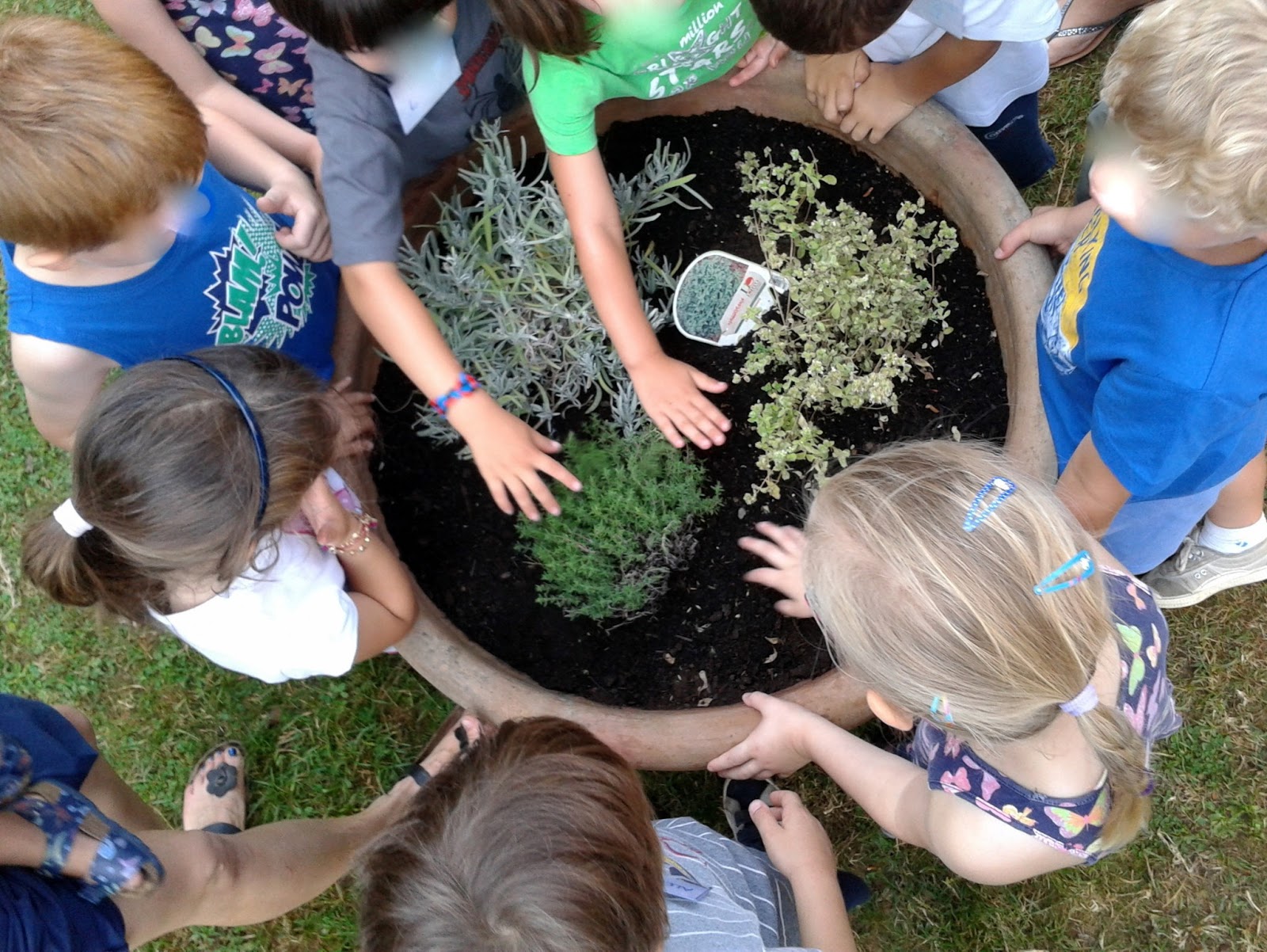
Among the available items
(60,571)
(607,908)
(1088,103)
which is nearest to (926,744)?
(607,908)

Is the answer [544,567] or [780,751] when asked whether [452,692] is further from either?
[780,751]

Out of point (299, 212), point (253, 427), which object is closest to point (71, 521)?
point (253, 427)

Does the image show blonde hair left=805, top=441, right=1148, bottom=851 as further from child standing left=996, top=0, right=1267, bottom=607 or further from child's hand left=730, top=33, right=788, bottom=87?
child's hand left=730, top=33, right=788, bottom=87

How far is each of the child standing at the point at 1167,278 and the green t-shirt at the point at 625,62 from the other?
2.16 feet

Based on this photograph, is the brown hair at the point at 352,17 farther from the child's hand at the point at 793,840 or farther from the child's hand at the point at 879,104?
the child's hand at the point at 793,840

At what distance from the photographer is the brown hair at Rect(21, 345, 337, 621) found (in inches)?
48.9

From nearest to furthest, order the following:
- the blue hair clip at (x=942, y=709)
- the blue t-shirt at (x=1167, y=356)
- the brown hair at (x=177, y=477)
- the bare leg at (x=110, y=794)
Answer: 1. the blue hair clip at (x=942, y=709)
2. the blue t-shirt at (x=1167, y=356)
3. the brown hair at (x=177, y=477)
4. the bare leg at (x=110, y=794)

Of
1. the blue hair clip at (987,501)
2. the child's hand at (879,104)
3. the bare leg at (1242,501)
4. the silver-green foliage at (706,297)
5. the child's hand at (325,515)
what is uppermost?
the child's hand at (879,104)

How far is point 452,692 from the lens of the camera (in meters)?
1.51

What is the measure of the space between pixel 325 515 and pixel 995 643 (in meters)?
1.08

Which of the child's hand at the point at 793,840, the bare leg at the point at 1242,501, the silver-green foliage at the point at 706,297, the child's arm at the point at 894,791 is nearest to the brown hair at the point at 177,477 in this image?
the silver-green foliage at the point at 706,297

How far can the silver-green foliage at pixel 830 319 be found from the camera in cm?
162

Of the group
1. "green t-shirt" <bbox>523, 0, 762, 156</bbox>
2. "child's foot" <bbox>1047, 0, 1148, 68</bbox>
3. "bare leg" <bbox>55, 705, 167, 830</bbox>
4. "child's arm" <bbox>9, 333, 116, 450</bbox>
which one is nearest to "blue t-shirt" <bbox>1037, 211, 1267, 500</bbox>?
"green t-shirt" <bbox>523, 0, 762, 156</bbox>

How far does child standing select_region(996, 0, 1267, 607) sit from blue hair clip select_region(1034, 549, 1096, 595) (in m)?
0.32
